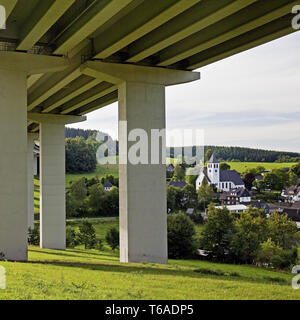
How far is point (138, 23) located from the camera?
15938 mm

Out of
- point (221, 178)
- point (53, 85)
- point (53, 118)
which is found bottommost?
point (221, 178)

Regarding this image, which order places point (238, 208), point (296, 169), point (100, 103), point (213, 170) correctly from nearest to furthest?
point (100, 103) → point (238, 208) → point (296, 169) → point (213, 170)

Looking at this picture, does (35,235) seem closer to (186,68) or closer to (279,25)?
(186,68)

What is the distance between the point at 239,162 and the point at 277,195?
23.6 meters

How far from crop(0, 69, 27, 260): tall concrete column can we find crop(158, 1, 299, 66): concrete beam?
6.46 metres

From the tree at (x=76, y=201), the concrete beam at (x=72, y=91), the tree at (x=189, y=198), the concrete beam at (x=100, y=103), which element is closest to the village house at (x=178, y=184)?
the tree at (x=189, y=198)

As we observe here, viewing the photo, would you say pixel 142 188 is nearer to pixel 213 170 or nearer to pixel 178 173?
pixel 178 173

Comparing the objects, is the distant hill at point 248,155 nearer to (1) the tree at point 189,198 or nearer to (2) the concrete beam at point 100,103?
(1) the tree at point 189,198

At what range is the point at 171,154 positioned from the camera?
127125mm

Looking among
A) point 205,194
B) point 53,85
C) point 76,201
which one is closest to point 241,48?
point 53,85

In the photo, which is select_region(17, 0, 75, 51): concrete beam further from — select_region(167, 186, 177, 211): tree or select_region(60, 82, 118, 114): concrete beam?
select_region(167, 186, 177, 211): tree

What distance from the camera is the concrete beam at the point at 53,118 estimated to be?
120 feet

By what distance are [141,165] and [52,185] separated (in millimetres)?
17667
